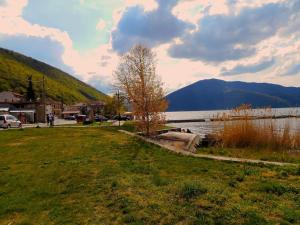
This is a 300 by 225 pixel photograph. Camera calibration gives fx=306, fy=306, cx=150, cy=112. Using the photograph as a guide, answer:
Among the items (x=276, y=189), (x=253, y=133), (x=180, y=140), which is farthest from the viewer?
(x=180, y=140)

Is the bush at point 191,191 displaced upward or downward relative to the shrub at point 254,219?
upward

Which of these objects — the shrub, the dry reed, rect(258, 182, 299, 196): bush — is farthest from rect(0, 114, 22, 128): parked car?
the shrub

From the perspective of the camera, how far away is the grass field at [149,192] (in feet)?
21.0

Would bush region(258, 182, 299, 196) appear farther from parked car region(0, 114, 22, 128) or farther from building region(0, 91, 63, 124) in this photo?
building region(0, 91, 63, 124)

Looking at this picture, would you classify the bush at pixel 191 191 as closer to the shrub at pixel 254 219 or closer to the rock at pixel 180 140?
the shrub at pixel 254 219

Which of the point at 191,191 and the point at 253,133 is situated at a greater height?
the point at 253,133

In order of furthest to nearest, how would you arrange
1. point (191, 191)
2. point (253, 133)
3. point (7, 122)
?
1. point (7, 122)
2. point (253, 133)
3. point (191, 191)

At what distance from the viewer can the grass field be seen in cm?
639

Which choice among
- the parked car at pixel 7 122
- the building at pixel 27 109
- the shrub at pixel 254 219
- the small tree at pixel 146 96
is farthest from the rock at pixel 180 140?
the building at pixel 27 109

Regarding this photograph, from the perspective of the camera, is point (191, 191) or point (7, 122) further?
point (7, 122)

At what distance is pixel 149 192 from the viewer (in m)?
8.09

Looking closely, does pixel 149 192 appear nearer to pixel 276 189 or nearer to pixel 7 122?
pixel 276 189

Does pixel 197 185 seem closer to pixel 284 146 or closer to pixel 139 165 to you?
pixel 139 165

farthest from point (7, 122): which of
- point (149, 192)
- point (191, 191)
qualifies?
point (191, 191)
